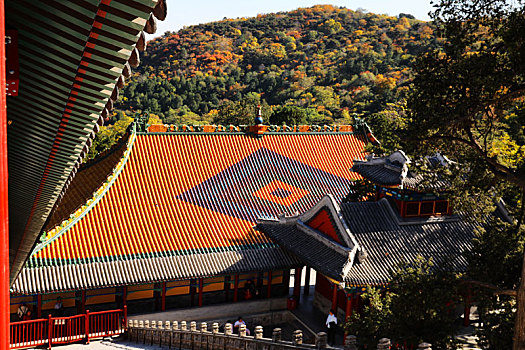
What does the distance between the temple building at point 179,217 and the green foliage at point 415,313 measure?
6.74 metres

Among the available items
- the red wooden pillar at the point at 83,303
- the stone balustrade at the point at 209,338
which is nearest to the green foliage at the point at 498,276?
the stone balustrade at the point at 209,338

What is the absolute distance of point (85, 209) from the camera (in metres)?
17.9

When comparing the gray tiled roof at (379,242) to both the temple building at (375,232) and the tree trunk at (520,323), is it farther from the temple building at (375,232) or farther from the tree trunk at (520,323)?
the tree trunk at (520,323)

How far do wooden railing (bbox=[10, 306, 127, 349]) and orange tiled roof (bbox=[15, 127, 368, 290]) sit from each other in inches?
51.2

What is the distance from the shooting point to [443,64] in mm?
10773

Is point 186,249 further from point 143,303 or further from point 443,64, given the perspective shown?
point 443,64

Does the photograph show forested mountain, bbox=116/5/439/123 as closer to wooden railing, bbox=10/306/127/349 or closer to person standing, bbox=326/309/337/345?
person standing, bbox=326/309/337/345

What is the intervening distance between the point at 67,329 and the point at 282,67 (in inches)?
2933

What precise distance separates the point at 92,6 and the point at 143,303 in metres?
16.1

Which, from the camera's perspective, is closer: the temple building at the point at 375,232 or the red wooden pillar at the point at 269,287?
the temple building at the point at 375,232

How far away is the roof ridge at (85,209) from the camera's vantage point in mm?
16112

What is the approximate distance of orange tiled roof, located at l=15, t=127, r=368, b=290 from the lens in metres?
17.1

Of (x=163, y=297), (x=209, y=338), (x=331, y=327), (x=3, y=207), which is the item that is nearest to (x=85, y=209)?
(x=163, y=297)

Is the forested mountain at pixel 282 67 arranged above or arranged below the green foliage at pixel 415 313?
above
